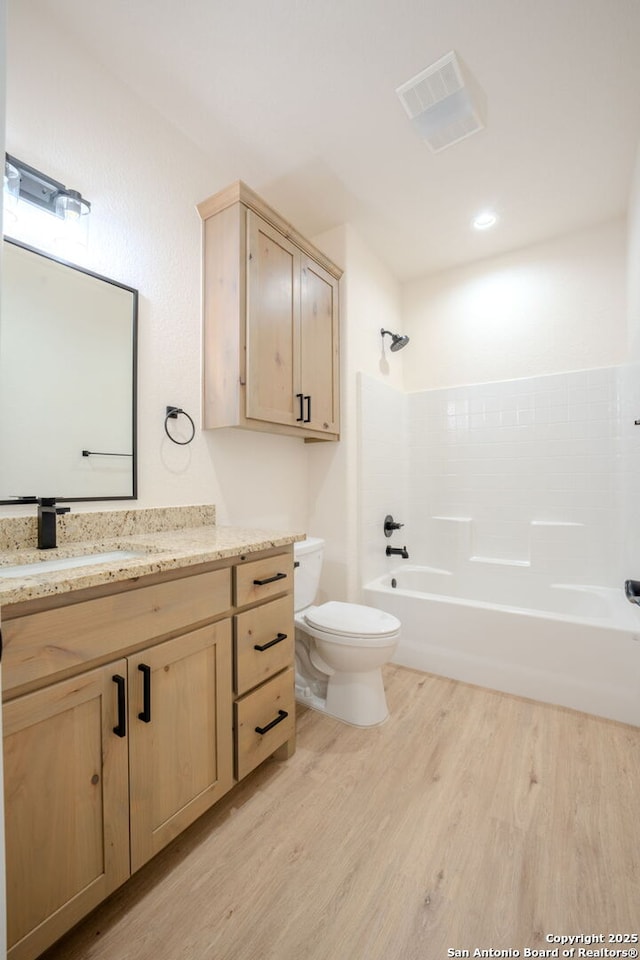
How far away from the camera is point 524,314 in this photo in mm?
2854

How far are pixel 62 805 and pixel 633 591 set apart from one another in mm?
2484

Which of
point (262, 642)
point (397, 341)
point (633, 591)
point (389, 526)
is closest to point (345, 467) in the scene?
point (389, 526)

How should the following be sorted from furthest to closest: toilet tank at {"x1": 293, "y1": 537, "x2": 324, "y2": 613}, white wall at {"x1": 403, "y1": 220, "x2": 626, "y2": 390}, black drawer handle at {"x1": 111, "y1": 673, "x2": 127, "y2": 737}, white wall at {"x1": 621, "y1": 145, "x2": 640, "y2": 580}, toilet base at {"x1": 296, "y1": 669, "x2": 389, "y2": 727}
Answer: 1. white wall at {"x1": 403, "y1": 220, "x2": 626, "y2": 390}
2. white wall at {"x1": 621, "y1": 145, "x2": 640, "y2": 580}
3. toilet tank at {"x1": 293, "y1": 537, "x2": 324, "y2": 613}
4. toilet base at {"x1": 296, "y1": 669, "x2": 389, "y2": 727}
5. black drawer handle at {"x1": 111, "y1": 673, "x2": 127, "y2": 737}

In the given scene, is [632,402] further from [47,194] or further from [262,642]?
[47,194]

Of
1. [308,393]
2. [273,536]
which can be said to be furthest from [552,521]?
[273,536]

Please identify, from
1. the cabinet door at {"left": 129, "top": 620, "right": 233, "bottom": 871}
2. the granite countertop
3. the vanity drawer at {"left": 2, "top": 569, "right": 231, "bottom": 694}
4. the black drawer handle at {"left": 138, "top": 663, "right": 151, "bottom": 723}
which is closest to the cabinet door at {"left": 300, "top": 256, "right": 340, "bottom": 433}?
the granite countertop

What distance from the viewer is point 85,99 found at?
4.91ft

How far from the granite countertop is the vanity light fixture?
1115 millimetres

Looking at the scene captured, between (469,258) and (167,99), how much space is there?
2137 millimetres

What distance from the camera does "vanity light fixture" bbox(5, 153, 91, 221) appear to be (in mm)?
1287

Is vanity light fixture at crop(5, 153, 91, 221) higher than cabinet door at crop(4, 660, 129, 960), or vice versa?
vanity light fixture at crop(5, 153, 91, 221)

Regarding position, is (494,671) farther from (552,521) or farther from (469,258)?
(469,258)

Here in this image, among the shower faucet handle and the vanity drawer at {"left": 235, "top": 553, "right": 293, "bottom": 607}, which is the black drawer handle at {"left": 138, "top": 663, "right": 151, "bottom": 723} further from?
the shower faucet handle

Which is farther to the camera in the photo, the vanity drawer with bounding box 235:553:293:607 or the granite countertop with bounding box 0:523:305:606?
the vanity drawer with bounding box 235:553:293:607
